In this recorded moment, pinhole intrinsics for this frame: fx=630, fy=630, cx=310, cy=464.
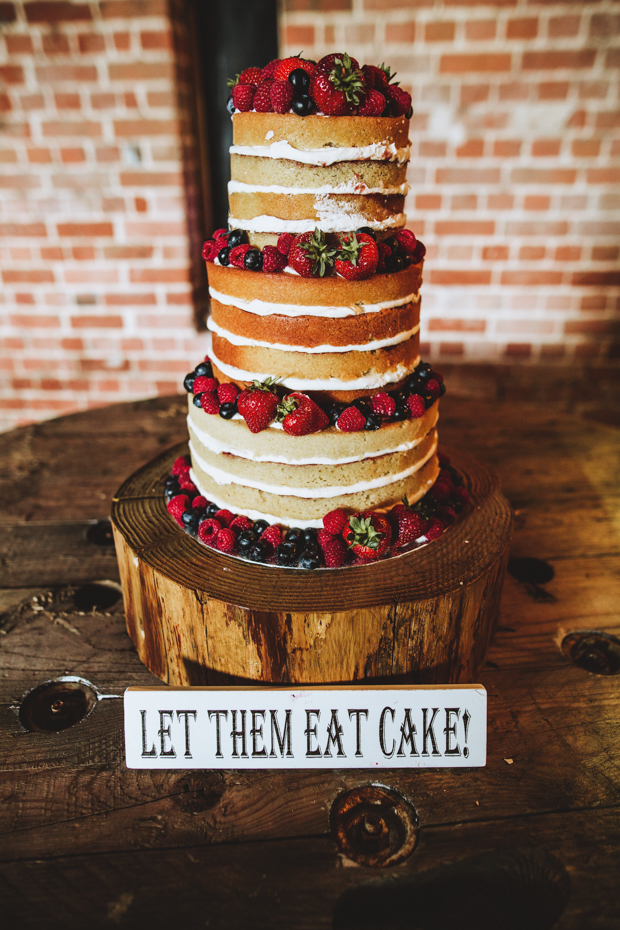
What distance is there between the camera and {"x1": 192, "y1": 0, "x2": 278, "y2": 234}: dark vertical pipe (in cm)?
250

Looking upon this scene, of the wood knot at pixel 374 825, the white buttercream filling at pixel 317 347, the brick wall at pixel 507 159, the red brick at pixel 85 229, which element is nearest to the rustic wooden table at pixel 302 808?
the wood knot at pixel 374 825

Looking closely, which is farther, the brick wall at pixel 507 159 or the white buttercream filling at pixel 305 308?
the brick wall at pixel 507 159

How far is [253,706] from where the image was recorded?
969mm

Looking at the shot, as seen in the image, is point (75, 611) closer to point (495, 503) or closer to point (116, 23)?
point (495, 503)

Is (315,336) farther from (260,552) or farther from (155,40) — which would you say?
(155,40)

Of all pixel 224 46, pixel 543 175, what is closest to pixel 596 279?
pixel 543 175

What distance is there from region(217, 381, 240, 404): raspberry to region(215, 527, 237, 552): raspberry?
238 mm

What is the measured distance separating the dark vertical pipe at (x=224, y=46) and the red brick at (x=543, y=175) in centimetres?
109

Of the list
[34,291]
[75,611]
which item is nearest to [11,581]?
[75,611]

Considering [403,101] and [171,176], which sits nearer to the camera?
[403,101]

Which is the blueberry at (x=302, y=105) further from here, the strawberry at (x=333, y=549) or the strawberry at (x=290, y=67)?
the strawberry at (x=333, y=549)

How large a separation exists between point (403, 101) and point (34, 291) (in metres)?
2.18

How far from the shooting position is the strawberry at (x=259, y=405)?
106cm

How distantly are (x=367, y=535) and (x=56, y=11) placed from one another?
2.41 meters
